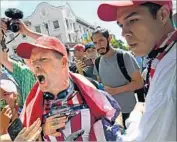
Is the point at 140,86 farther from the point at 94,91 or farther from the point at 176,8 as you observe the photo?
the point at 176,8

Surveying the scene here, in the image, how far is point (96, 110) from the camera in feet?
6.01

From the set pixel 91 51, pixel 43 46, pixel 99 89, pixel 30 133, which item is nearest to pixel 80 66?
pixel 91 51

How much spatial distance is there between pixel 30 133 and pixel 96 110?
0.36 m

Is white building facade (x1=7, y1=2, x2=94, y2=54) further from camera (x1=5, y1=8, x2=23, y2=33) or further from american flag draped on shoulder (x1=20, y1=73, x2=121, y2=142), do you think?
american flag draped on shoulder (x1=20, y1=73, x2=121, y2=142)

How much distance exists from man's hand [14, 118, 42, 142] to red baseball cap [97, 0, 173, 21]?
597mm

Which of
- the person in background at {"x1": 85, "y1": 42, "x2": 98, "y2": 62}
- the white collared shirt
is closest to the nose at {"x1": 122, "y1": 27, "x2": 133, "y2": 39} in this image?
the white collared shirt

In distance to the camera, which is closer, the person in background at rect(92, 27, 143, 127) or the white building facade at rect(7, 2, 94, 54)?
the person in background at rect(92, 27, 143, 127)

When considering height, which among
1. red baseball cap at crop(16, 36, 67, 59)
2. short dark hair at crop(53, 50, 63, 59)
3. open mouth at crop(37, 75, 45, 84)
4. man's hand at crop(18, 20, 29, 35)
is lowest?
open mouth at crop(37, 75, 45, 84)

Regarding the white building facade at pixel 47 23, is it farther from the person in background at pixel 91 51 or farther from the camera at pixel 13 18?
the person in background at pixel 91 51

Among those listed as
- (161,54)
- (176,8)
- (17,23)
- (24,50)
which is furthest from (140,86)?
(161,54)

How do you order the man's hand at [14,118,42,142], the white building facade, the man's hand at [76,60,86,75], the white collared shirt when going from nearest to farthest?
the white collared shirt < the man's hand at [14,118,42,142] < the white building facade < the man's hand at [76,60,86,75]

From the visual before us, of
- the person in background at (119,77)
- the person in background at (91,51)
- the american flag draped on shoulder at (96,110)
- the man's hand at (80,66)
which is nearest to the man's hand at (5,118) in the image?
the american flag draped on shoulder at (96,110)

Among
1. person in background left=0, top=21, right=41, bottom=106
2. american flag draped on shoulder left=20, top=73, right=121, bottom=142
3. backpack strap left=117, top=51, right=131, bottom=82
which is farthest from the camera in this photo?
backpack strap left=117, top=51, right=131, bottom=82

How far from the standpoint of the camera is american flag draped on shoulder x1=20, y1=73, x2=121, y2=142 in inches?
71.4
